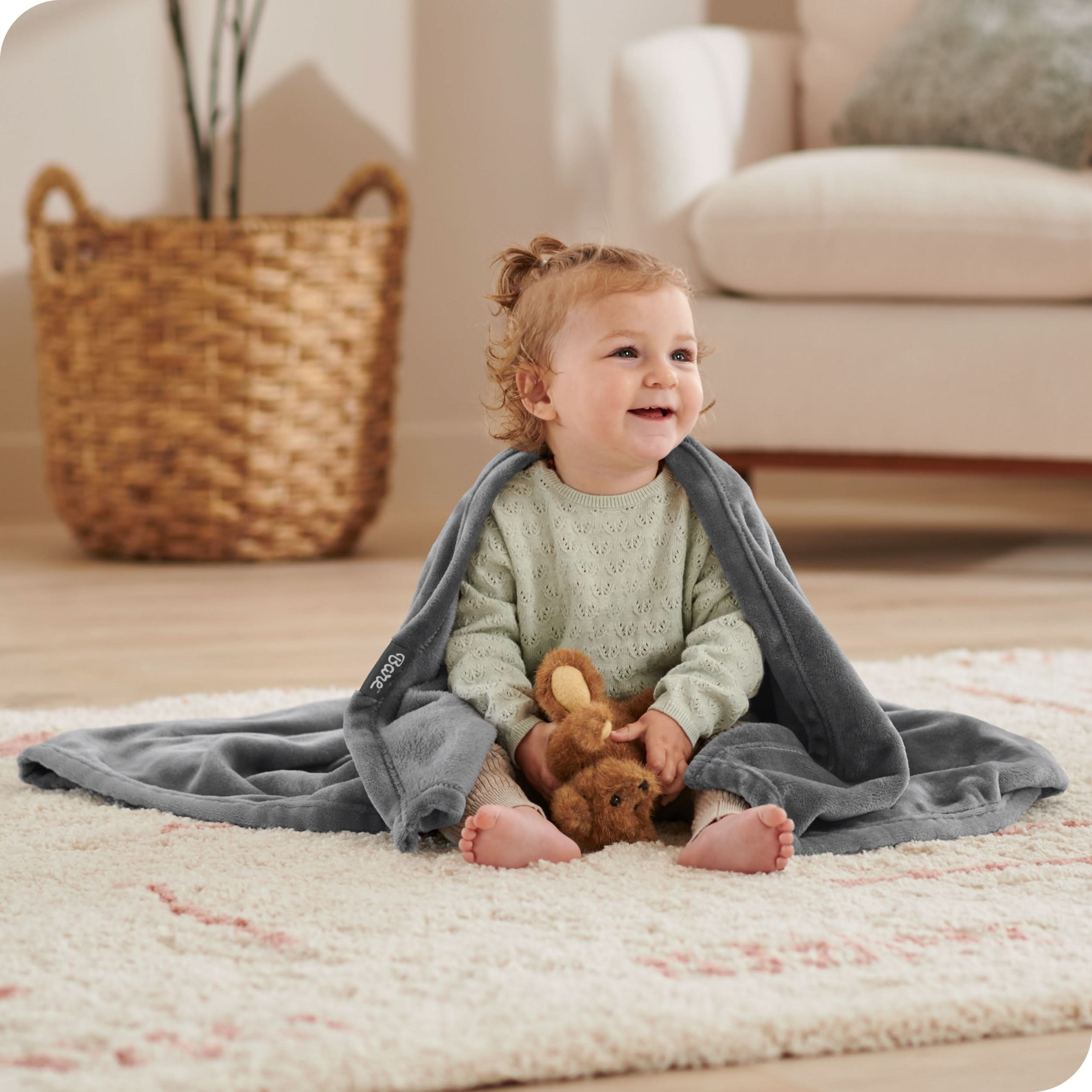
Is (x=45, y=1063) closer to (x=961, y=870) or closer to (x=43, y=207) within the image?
(x=961, y=870)

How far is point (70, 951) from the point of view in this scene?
0.73m

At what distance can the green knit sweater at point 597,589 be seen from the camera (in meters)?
1.06

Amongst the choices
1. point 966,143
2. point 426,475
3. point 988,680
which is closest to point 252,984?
point 988,680

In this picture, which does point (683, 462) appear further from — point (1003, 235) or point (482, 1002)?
point (1003, 235)

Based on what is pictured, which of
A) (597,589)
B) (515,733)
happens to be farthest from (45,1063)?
(597,589)

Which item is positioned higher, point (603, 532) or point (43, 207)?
point (43, 207)

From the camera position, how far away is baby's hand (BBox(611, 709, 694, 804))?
96 centimetres

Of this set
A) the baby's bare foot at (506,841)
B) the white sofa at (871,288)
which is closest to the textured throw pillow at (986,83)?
the white sofa at (871,288)

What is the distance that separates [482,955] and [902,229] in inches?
56.1

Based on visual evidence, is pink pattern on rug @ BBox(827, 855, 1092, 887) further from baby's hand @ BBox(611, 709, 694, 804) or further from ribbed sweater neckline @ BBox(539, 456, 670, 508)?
ribbed sweater neckline @ BBox(539, 456, 670, 508)

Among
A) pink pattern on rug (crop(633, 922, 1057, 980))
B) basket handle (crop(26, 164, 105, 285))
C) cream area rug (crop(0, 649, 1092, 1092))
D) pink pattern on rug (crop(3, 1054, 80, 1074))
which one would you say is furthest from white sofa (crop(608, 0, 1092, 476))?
pink pattern on rug (crop(3, 1054, 80, 1074))

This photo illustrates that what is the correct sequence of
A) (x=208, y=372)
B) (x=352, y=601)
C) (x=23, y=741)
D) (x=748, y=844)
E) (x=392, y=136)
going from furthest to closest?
1. (x=392, y=136)
2. (x=208, y=372)
3. (x=352, y=601)
4. (x=23, y=741)
5. (x=748, y=844)

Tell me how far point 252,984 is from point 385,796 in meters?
0.27

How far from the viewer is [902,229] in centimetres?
192
